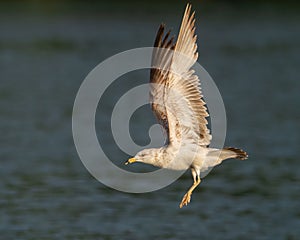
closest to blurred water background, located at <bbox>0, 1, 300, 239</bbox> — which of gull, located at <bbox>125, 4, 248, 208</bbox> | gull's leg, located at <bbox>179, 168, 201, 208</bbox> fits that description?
gull's leg, located at <bbox>179, 168, 201, 208</bbox>

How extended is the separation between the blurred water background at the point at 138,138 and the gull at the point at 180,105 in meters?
1.89

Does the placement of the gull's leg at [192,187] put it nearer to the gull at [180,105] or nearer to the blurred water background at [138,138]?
the gull at [180,105]

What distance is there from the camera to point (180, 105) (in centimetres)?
1030

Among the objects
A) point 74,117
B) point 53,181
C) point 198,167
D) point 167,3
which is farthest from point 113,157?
point 167,3

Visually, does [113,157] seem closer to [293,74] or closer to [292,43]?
[293,74]

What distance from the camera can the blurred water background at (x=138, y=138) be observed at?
12.7 m

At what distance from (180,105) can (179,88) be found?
233 mm

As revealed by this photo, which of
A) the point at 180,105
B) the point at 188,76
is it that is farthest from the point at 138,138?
the point at 180,105

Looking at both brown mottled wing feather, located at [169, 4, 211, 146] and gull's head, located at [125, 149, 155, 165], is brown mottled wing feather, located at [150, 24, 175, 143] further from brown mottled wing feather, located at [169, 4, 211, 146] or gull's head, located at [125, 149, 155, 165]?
gull's head, located at [125, 149, 155, 165]

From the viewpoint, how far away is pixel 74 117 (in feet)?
72.6

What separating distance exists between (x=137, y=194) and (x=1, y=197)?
2.34 meters

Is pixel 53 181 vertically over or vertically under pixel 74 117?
under

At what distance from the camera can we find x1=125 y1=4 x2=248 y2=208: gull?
10219mm

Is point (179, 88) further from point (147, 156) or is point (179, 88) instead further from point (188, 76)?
point (147, 156)
